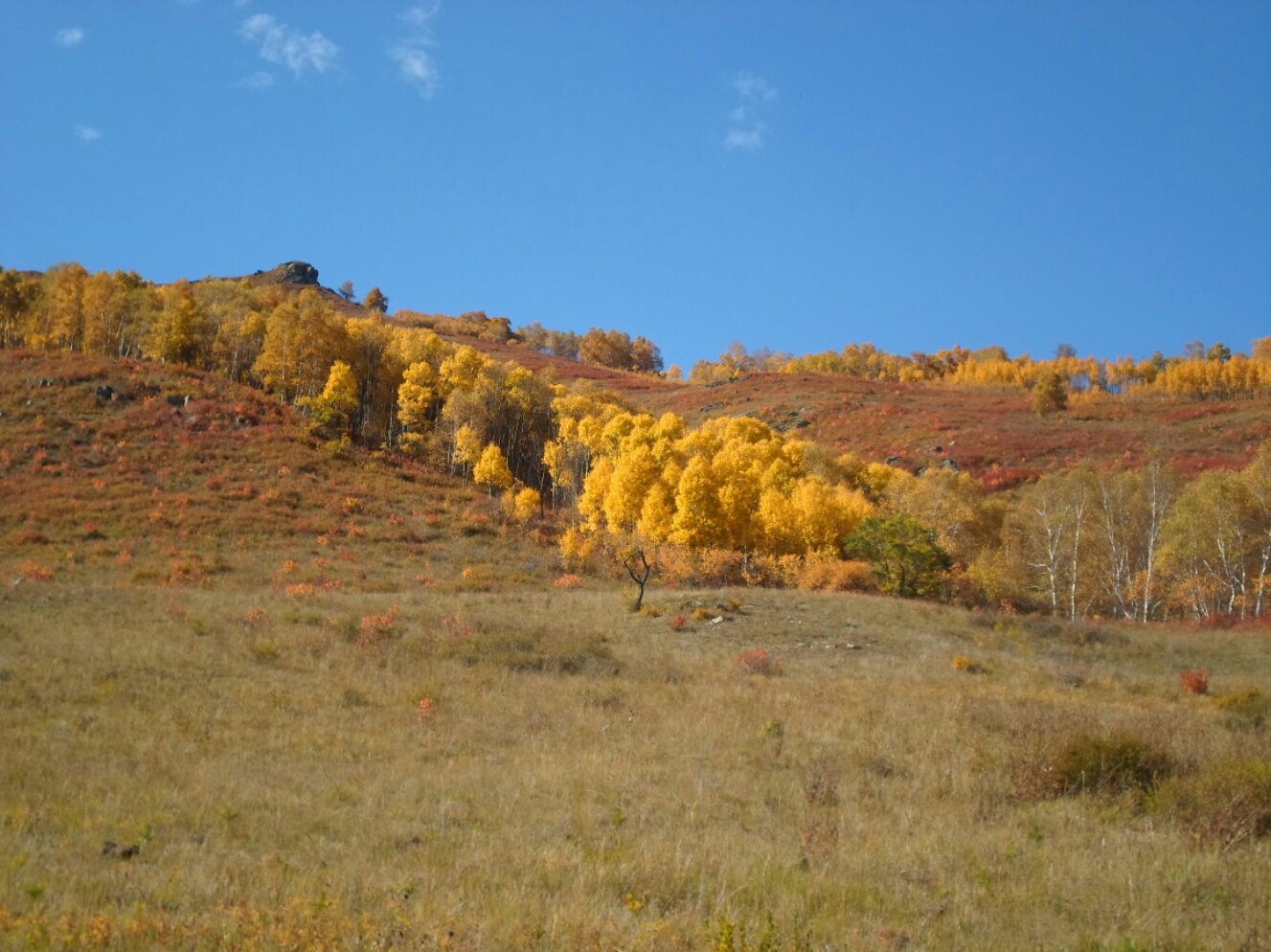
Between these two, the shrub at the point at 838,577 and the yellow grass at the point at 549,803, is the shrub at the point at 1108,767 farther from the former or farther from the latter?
the shrub at the point at 838,577

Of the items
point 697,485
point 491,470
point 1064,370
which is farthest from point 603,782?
point 1064,370

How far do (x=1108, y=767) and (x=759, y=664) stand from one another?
11.1 metres

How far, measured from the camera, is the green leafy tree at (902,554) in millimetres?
41781

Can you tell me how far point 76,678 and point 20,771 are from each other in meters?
5.60

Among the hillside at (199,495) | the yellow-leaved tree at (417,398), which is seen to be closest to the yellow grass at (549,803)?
the hillside at (199,495)

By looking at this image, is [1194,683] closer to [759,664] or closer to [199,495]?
[759,664]

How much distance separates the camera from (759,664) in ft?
70.2

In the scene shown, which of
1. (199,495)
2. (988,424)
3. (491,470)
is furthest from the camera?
(988,424)

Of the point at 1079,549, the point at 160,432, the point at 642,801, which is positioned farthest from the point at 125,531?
the point at 1079,549

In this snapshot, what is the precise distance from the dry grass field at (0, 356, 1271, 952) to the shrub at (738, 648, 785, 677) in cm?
18

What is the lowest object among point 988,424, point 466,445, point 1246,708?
point 1246,708

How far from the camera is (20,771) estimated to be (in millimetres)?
9445

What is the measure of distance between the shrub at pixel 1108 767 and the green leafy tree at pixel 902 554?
1236 inches

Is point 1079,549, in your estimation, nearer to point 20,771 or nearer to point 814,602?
point 814,602
